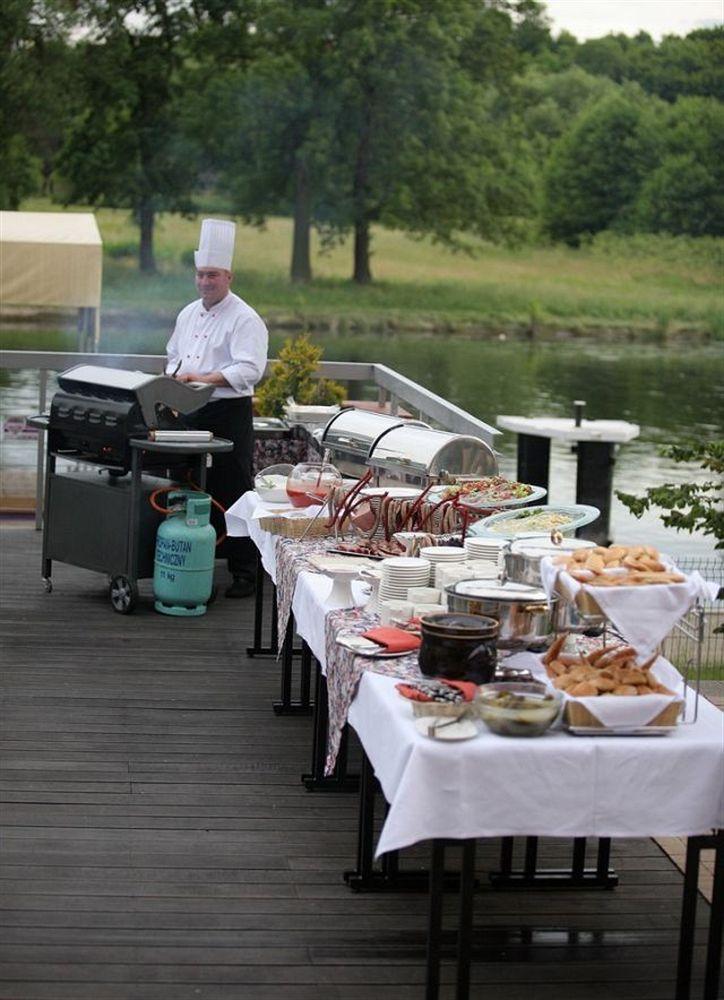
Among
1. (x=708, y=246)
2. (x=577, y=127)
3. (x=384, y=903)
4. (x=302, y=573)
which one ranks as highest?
(x=577, y=127)

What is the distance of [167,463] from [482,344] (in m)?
34.5

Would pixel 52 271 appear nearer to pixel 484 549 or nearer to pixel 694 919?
pixel 484 549

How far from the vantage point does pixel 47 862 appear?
3865 millimetres

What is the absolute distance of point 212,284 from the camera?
21.4ft

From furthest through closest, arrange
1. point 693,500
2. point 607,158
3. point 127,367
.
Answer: point 607,158, point 127,367, point 693,500

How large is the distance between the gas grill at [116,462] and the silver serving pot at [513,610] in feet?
9.29

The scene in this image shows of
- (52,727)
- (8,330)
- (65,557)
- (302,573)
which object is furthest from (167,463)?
(8,330)

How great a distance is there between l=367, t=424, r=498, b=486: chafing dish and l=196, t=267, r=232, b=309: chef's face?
1.31 meters

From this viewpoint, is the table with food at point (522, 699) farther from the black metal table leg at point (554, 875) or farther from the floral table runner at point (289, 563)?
the floral table runner at point (289, 563)

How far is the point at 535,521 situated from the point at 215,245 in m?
2.58

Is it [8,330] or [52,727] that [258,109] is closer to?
[8,330]

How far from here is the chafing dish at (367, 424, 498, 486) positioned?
525 centimetres

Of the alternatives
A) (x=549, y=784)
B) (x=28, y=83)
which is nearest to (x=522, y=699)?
(x=549, y=784)

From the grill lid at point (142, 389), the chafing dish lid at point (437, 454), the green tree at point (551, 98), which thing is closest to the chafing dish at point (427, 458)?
the chafing dish lid at point (437, 454)
